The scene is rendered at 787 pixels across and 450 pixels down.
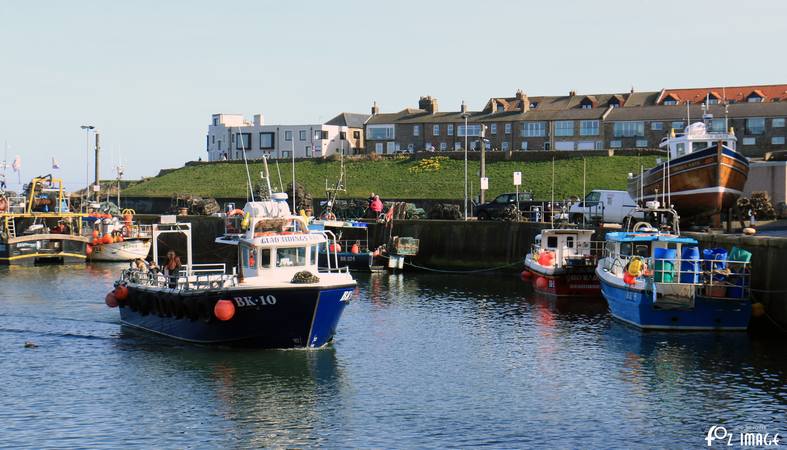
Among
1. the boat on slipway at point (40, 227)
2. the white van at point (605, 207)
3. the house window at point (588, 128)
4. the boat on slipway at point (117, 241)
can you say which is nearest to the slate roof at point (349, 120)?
the house window at point (588, 128)

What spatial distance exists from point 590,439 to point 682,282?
13.3 meters

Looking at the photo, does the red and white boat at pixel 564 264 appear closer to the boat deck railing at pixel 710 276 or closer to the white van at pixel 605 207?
the white van at pixel 605 207

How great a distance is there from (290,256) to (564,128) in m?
81.4

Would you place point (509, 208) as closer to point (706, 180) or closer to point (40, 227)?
point (706, 180)

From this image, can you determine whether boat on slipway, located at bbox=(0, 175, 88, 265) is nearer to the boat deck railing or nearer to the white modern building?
the boat deck railing

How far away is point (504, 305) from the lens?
4341 centimetres

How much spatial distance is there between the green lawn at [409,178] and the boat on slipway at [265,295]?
5332cm

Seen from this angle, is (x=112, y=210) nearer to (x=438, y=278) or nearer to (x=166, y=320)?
(x=438, y=278)

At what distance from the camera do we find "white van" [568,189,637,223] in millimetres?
58906

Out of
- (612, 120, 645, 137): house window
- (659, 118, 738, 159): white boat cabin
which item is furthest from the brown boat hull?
(612, 120, 645, 137): house window

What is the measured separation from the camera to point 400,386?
26953 mm

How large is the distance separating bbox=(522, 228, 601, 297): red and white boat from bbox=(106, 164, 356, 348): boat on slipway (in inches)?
645

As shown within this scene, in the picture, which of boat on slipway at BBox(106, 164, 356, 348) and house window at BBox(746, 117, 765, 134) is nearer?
boat on slipway at BBox(106, 164, 356, 348)

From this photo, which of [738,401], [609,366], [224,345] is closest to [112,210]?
[224,345]
